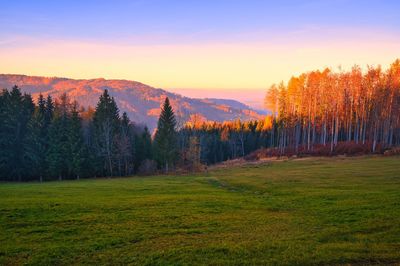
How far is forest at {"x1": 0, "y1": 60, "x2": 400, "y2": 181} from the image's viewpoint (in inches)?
2594

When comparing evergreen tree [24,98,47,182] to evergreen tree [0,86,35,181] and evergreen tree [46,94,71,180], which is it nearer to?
evergreen tree [0,86,35,181]

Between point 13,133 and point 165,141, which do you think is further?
point 165,141

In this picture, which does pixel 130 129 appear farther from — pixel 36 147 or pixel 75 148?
pixel 36 147

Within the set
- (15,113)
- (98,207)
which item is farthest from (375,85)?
(15,113)

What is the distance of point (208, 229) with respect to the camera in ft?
57.7

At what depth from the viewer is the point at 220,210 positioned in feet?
73.3

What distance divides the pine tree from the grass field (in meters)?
47.8

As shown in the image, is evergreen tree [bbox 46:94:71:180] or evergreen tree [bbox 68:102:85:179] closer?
evergreen tree [bbox 46:94:71:180]

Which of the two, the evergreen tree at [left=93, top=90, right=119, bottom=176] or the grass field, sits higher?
the evergreen tree at [left=93, top=90, right=119, bottom=176]

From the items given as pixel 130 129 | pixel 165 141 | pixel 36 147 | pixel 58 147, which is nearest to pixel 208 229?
pixel 58 147

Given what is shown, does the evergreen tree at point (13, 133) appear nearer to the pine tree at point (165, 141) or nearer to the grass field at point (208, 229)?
the pine tree at point (165, 141)

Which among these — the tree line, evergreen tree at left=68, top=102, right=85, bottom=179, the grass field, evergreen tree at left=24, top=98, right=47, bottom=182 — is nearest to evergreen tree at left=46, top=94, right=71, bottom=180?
the tree line

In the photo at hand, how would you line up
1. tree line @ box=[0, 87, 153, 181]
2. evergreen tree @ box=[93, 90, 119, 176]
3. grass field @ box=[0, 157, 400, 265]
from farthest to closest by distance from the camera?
1. evergreen tree @ box=[93, 90, 119, 176]
2. tree line @ box=[0, 87, 153, 181]
3. grass field @ box=[0, 157, 400, 265]

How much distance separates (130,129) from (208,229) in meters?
70.0
